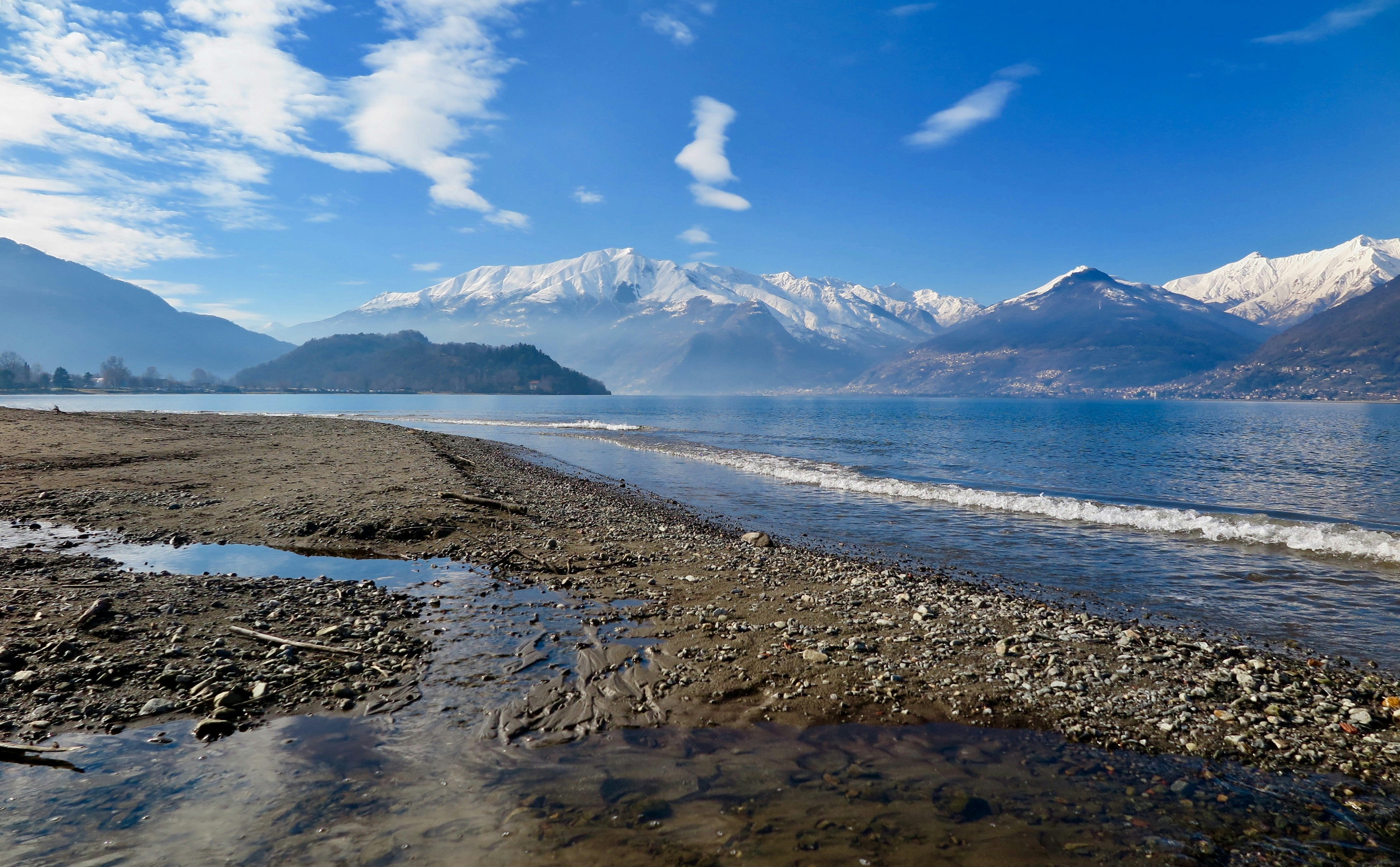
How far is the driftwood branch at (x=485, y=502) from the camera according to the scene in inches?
818

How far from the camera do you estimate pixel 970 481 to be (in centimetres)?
3528

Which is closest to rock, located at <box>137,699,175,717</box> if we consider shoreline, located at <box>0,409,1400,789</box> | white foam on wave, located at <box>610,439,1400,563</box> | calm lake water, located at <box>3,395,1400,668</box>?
shoreline, located at <box>0,409,1400,789</box>

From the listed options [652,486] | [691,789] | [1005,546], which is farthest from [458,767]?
[652,486]

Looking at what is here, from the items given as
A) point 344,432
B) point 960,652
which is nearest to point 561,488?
point 960,652

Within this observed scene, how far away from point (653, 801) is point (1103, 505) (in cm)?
2817

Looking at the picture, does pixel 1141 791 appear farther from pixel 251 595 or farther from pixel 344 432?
pixel 344 432

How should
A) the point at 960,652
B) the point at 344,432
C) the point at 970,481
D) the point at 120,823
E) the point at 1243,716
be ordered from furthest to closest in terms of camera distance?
the point at 344,432
the point at 970,481
the point at 960,652
the point at 1243,716
the point at 120,823

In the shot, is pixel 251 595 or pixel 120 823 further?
pixel 251 595

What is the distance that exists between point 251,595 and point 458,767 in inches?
302

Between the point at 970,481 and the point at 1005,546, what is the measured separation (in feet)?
54.9

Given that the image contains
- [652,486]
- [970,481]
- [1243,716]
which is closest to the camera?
[1243,716]

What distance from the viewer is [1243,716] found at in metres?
8.32

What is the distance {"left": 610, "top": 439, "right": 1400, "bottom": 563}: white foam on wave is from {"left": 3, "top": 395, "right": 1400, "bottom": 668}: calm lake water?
3.8 inches

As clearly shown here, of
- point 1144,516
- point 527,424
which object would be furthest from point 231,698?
point 527,424
